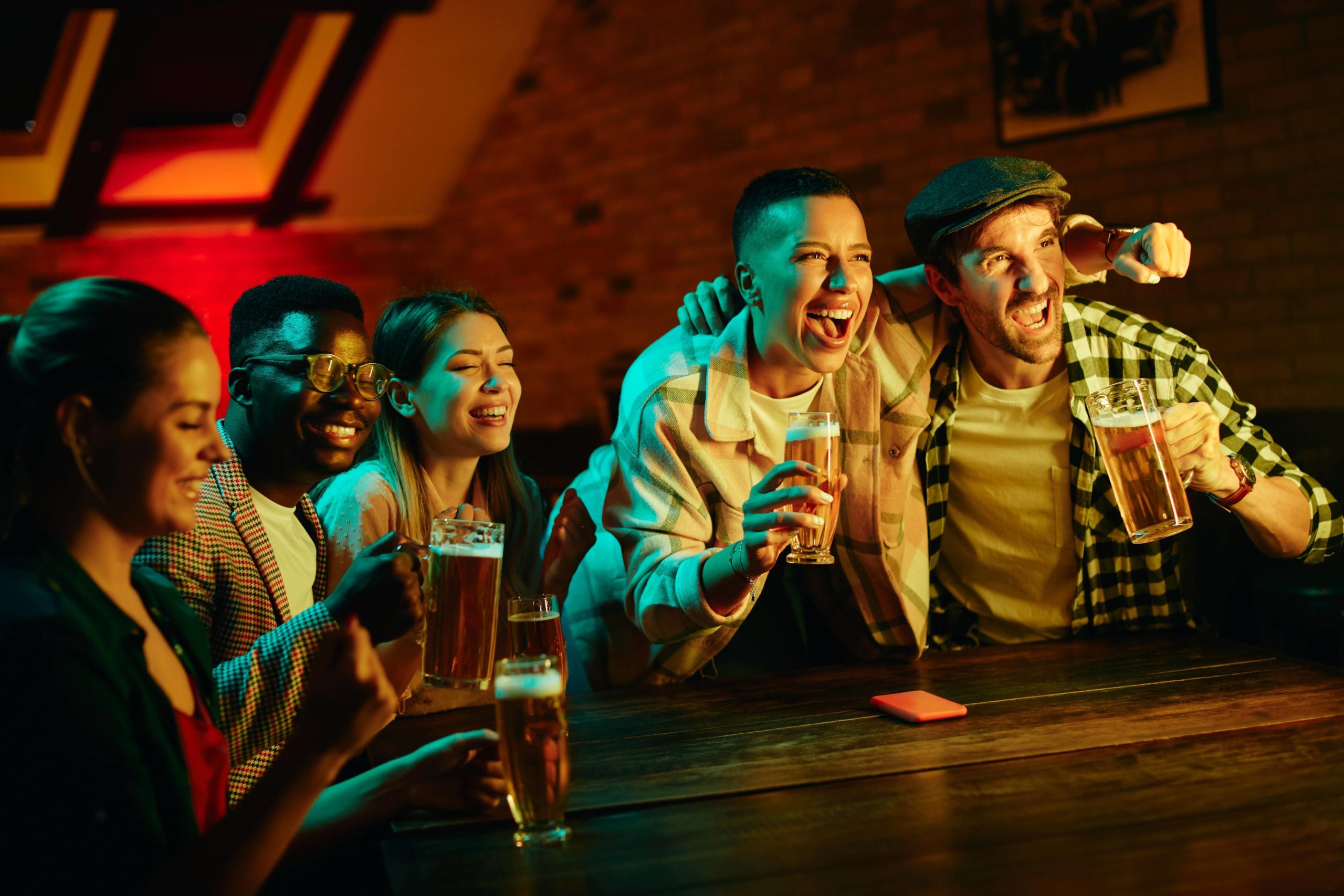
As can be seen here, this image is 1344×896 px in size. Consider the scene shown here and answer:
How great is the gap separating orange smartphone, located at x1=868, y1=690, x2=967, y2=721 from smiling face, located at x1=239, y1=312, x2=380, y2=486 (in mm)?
1125

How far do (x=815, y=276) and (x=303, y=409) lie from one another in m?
1.11

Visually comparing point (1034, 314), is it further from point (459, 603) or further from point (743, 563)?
point (459, 603)

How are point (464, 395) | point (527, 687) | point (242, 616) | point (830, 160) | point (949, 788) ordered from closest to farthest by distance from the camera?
point (527, 687) < point (949, 788) < point (242, 616) < point (464, 395) < point (830, 160)

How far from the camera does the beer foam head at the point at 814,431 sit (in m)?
1.96

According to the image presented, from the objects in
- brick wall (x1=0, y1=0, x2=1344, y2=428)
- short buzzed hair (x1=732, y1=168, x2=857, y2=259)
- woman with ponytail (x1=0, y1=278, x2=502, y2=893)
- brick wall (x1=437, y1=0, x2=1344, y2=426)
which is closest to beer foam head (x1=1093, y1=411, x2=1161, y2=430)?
short buzzed hair (x1=732, y1=168, x2=857, y2=259)

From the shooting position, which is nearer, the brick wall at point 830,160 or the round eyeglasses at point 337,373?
the round eyeglasses at point 337,373

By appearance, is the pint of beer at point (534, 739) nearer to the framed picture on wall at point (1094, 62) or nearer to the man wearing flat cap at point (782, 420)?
the man wearing flat cap at point (782, 420)

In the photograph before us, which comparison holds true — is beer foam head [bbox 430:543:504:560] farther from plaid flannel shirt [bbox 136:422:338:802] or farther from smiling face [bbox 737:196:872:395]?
Result: smiling face [bbox 737:196:872:395]

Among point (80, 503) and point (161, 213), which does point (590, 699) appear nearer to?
point (80, 503)

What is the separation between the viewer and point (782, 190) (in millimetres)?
2461

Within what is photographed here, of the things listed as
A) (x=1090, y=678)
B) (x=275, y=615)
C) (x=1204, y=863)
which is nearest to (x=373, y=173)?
(x=275, y=615)

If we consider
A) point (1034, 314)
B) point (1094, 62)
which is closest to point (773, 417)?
point (1034, 314)

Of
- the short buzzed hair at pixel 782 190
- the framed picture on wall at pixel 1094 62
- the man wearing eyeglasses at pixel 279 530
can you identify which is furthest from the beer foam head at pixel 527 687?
the framed picture on wall at pixel 1094 62

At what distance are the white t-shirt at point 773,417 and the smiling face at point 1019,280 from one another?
0.47 meters
